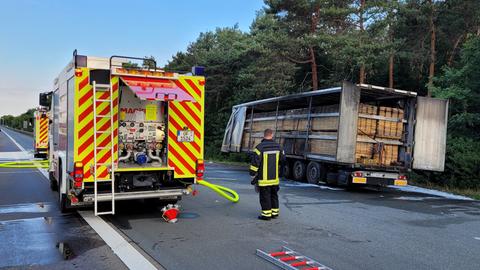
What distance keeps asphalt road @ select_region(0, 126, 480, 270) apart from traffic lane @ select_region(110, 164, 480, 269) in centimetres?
1

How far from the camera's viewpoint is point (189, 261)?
5.37 meters

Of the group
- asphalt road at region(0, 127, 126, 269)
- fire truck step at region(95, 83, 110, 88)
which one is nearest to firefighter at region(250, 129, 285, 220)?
fire truck step at region(95, 83, 110, 88)

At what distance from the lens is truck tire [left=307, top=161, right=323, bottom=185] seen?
14.3 meters

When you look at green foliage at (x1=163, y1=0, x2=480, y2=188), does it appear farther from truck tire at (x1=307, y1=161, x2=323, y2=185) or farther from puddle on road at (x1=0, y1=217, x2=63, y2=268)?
puddle on road at (x1=0, y1=217, x2=63, y2=268)

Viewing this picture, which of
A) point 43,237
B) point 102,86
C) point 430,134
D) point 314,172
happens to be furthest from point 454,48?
point 43,237

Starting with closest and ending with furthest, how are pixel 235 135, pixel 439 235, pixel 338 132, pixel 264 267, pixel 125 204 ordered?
pixel 264 267 < pixel 439 235 < pixel 125 204 < pixel 338 132 < pixel 235 135

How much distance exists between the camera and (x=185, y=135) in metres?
8.25

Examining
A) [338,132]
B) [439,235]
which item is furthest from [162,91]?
[338,132]

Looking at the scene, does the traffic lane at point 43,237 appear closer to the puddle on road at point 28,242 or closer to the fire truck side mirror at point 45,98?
the puddle on road at point 28,242

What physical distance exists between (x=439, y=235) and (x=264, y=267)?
3.40 m

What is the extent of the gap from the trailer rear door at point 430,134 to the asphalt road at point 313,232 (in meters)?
2.70

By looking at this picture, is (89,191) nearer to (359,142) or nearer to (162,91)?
(162,91)

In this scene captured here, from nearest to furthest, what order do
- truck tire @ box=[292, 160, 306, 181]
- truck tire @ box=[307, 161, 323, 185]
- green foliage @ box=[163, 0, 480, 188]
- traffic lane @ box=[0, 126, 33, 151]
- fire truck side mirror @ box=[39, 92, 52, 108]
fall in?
1. fire truck side mirror @ box=[39, 92, 52, 108]
2. truck tire @ box=[307, 161, 323, 185]
3. truck tire @ box=[292, 160, 306, 181]
4. green foliage @ box=[163, 0, 480, 188]
5. traffic lane @ box=[0, 126, 33, 151]

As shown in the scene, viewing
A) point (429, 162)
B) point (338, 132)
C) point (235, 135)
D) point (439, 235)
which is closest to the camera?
point (439, 235)
